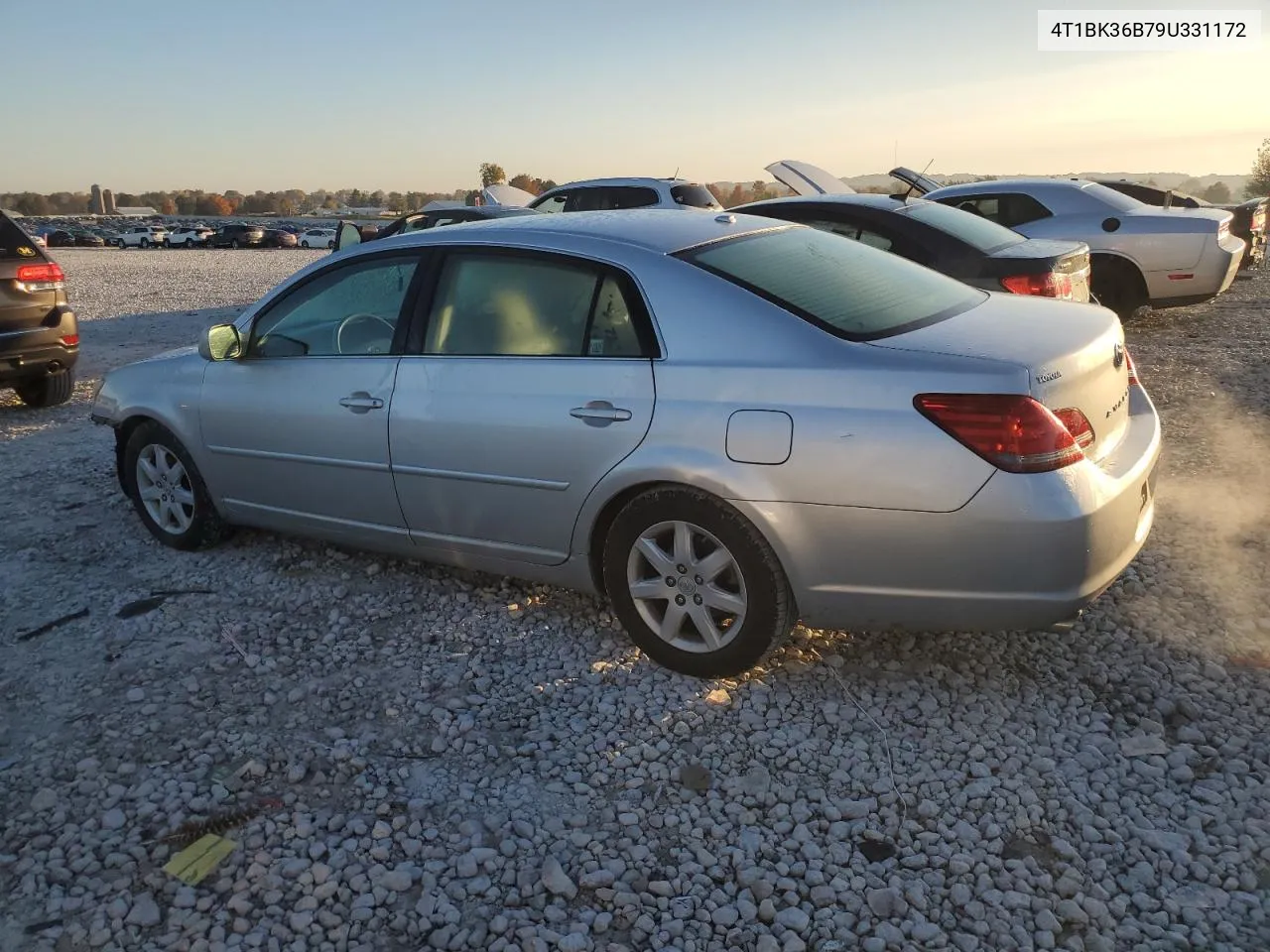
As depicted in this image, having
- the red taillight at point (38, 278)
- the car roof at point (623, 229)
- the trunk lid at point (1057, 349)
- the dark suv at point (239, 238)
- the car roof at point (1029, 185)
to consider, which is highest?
the dark suv at point (239, 238)

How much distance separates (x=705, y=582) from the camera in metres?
3.41

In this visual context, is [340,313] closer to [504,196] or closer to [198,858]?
[198,858]

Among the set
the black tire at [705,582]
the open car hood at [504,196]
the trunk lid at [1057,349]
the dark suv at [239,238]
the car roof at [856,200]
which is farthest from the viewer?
the dark suv at [239,238]

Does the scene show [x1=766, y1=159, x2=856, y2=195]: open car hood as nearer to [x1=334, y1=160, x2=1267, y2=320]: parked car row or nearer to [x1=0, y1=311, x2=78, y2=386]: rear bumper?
[x1=334, y1=160, x2=1267, y2=320]: parked car row

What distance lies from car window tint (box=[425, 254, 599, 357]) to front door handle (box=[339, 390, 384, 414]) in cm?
31

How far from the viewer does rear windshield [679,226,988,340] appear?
3.35 metres

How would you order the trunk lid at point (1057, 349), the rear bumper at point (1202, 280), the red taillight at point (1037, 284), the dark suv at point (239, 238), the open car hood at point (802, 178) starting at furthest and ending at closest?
the dark suv at point (239, 238), the open car hood at point (802, 178), the rear bumper at point (1202, 280), the red taillight at point (1037, 284), the trunk lid at point (1057, 349)

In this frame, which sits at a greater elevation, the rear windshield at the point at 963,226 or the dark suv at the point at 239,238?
the dark suv at the point at 239,238

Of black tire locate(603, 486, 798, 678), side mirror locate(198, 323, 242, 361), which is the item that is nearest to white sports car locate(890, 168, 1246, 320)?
side mirror locate(198, 323, 242, 361)

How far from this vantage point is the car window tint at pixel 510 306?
145 inches

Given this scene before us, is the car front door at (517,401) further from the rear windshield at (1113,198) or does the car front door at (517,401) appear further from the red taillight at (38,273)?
the rear windshield at (1113,198)

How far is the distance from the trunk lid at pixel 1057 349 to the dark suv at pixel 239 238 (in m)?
46.0

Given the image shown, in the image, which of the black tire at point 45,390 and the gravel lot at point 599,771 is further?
the black tire at point 45,390

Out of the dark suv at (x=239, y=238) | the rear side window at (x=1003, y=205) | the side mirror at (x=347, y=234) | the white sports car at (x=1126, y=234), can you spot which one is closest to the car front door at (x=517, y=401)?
the white sports car at (x=1126, y=234)
